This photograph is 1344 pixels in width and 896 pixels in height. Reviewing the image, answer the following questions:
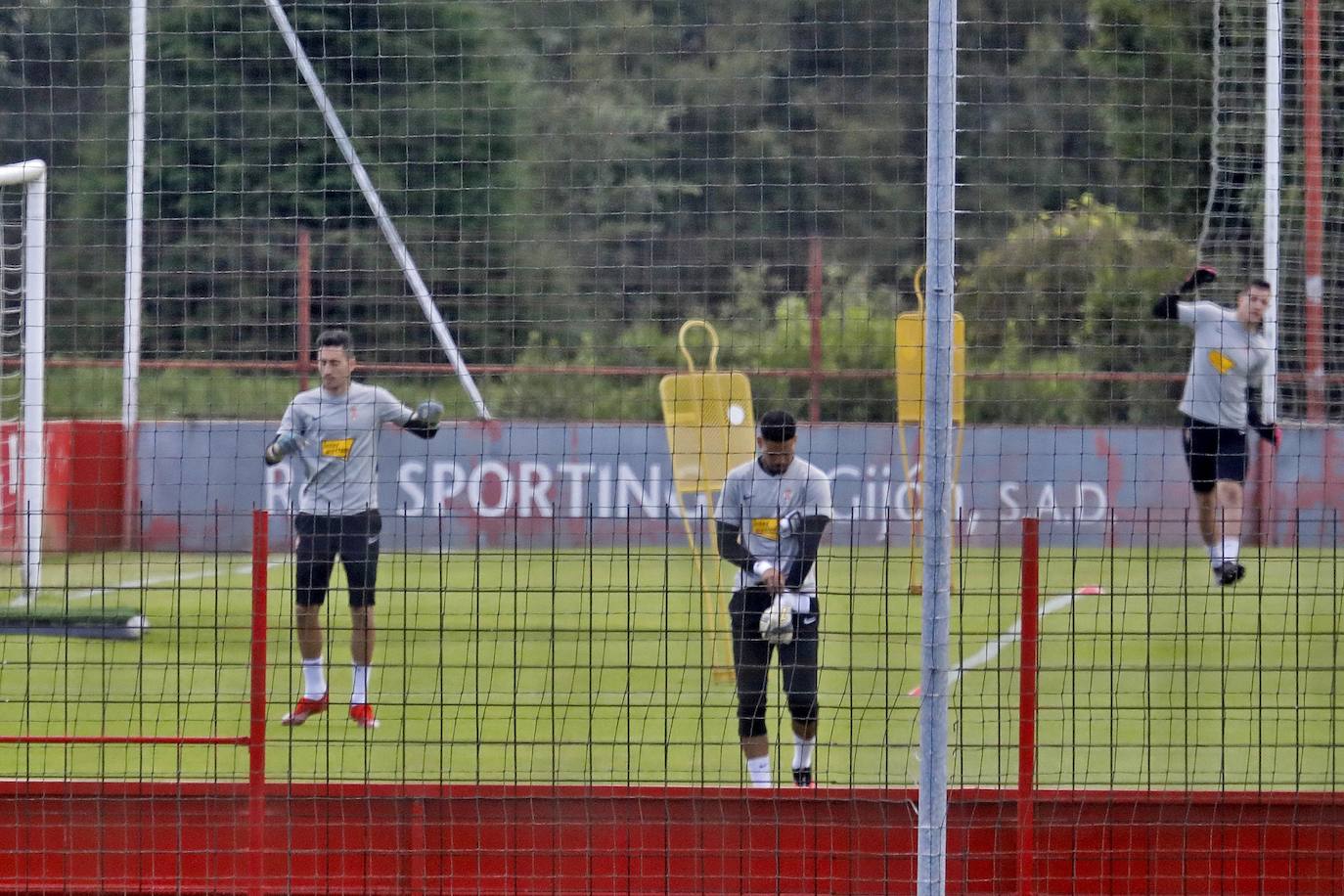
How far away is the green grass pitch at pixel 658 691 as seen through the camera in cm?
532

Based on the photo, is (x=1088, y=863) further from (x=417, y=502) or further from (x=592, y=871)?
(x=417, y=502)

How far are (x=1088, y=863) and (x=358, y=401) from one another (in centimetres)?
404

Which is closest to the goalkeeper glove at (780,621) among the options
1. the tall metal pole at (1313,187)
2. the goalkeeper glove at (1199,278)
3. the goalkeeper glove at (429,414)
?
the goalkeeper glove at (429,414)

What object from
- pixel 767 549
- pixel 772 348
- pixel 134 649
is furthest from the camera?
pixel 772 348

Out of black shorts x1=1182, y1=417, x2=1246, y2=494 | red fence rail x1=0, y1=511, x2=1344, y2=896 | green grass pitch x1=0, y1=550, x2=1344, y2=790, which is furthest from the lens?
black shorts x1=1182, y1=417, x2=1246, y2=494

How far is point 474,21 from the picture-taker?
18359 millimetres

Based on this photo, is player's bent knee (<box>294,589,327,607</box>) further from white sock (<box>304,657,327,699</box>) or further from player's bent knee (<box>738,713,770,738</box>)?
player's bent knee (<box>738,713,770,738</box>)

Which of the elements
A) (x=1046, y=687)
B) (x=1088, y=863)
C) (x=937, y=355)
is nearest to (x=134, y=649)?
(x=1046, y=687)

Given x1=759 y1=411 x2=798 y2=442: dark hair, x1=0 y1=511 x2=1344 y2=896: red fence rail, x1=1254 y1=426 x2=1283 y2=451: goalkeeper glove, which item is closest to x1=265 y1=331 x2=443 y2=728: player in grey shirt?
x1=759 y1=411 x2=798 y2=442: dark hair

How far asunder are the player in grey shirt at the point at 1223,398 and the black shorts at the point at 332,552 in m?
4.35

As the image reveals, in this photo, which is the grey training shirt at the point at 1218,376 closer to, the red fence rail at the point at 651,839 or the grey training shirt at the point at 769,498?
the grey training shirt at the point at 769,498

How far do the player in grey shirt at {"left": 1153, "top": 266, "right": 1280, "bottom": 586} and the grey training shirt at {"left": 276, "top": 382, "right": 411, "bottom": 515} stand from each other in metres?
4.18

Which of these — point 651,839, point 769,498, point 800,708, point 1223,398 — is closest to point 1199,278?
point 1223,398

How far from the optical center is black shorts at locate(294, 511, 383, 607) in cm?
701
